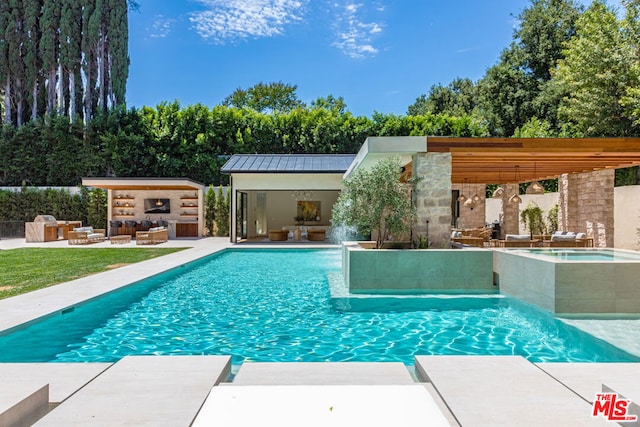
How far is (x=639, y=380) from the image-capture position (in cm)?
318

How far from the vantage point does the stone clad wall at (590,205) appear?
12.8 meters

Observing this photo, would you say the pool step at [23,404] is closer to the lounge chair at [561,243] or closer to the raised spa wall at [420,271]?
the raised spa wall at [420,271]

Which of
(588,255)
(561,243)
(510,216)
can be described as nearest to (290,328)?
(588,255)

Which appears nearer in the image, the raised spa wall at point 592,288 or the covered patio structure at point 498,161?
the raised spa wall at point 592,288

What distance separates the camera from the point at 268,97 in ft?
126

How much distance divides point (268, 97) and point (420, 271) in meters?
32.8

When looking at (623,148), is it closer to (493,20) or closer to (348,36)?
(493,20)

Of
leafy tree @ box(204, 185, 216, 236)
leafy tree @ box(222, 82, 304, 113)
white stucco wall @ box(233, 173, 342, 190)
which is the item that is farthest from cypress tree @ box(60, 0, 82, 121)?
white stucco wall @ box(233, 173, 342, 190)

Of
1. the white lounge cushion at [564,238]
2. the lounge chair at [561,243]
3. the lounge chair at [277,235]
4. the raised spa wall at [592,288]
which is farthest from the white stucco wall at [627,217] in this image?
the lounge chair at [277,235]

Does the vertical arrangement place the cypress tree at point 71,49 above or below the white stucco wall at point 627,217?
above

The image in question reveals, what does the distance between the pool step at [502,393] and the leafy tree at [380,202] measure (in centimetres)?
553

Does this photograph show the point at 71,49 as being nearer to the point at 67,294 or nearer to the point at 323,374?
the point at 67,294

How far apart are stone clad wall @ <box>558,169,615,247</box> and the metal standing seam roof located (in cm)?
866

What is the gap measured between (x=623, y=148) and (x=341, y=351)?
27.6 ft
